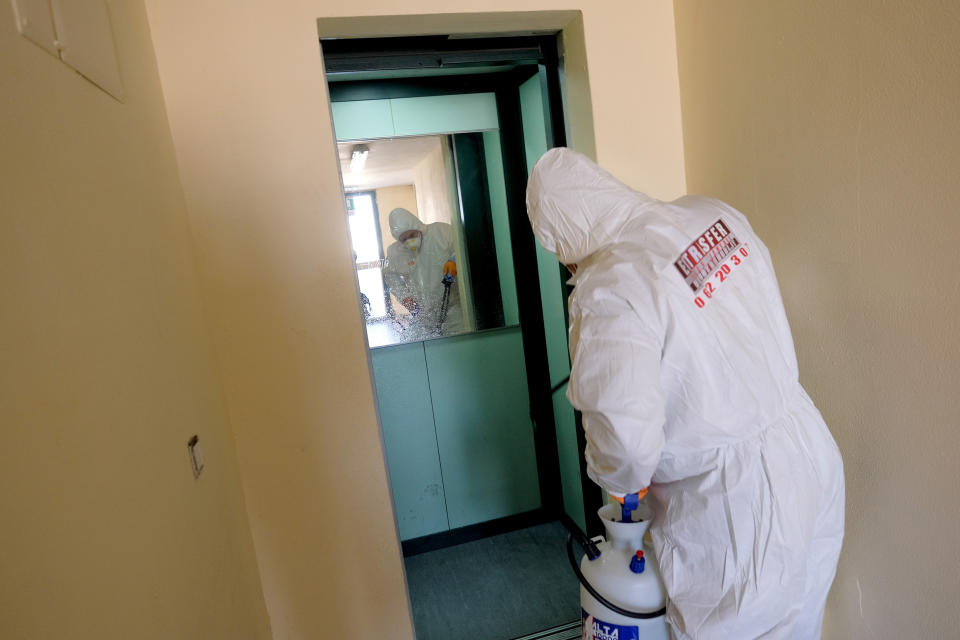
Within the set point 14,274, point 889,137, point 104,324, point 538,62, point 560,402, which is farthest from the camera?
point 560,402

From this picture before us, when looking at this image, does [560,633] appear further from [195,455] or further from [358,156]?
[358,156]

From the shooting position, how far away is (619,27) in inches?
66.7

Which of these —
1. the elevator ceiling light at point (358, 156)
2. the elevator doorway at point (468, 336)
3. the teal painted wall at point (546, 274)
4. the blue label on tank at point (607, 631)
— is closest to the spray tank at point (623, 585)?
the blue label on tank at point (607, 631)

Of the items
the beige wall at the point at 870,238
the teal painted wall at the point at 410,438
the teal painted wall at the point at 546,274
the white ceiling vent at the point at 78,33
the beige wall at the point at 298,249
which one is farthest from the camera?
the teal painted wall at the point at 410,438

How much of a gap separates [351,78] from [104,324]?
1.64 metres

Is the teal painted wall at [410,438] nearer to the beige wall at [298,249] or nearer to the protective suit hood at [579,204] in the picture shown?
the beige wall at [298,249]

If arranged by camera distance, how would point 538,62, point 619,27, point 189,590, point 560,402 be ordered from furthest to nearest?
point 560,402, point 538,62, point 619,27, point 189,590

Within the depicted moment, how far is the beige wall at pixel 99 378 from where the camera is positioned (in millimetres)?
637

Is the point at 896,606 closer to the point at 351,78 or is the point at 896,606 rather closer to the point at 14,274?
the point at 14,274

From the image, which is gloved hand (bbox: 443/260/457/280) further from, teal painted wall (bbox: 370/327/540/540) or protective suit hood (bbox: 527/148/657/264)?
protective suit hood (bbox: 527/148/657/264)

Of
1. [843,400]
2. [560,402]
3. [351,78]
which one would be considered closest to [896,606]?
[843,400]

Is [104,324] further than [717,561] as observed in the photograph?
No

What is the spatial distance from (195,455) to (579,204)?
98 centimetres

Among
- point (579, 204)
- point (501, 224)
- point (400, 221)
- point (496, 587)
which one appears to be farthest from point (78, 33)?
point (496, 587)
